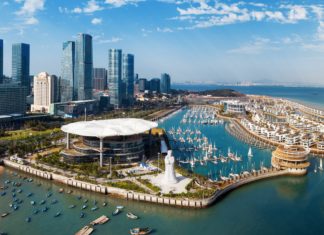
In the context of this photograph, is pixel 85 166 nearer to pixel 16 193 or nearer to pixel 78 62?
pixel 16 193

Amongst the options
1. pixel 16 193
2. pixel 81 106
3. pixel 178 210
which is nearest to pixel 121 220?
pixel 178 210

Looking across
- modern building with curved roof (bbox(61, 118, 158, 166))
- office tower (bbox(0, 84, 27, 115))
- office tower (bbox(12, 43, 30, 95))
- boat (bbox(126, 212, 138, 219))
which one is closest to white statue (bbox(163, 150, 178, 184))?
boat (bbox(126, 212, 138, 219))

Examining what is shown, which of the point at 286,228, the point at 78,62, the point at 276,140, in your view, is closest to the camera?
the point at 286,228

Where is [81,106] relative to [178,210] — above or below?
above

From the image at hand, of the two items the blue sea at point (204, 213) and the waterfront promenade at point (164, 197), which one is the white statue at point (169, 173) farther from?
the blue sea at point (204, 213)

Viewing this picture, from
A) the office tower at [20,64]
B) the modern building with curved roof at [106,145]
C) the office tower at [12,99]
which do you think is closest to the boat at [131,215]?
the modern building with curved roof at [106,145]

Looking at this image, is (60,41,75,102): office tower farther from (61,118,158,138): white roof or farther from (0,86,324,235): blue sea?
(0,86,324,235): blue sea

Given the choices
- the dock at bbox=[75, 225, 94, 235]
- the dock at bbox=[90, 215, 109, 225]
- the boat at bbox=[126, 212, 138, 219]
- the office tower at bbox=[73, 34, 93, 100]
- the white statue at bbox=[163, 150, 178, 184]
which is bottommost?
the dock at bbox=[75, 225, 94, 235]
